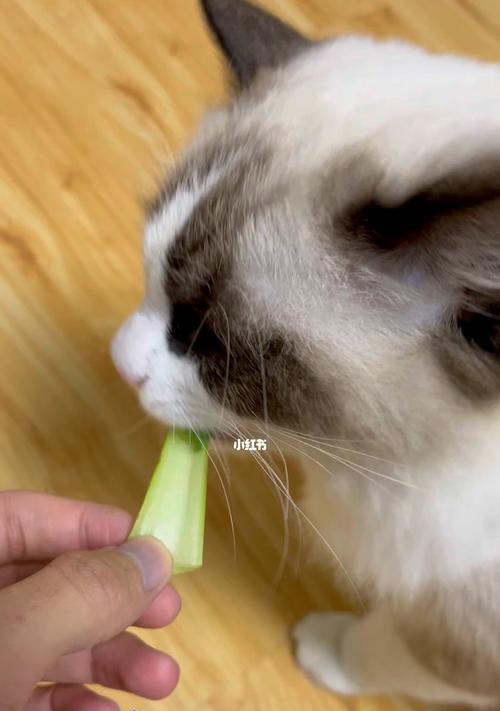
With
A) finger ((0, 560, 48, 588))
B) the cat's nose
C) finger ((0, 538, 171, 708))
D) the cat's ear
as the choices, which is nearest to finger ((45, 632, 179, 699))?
finger ((0, 560, 48, 588))

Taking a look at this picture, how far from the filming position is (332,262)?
0.60 m

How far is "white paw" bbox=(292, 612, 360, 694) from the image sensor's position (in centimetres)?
107

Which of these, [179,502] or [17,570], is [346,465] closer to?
[179,502]

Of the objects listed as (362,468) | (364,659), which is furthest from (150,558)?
(364,659)

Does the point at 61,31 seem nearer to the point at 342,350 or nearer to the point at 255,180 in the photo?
the point at 255,180

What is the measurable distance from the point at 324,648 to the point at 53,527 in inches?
17.5

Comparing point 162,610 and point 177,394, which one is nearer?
point 177,394

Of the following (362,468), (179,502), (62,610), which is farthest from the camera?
(179,502)

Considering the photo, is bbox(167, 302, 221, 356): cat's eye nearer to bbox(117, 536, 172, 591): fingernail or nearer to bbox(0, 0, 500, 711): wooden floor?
bbox(117, 536, 172, 591): fingernail

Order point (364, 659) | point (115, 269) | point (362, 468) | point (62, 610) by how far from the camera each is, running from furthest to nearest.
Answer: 1. point (115, 269)
2. point (364, 659)
3. point (362, 468)
4. point (62, 610)

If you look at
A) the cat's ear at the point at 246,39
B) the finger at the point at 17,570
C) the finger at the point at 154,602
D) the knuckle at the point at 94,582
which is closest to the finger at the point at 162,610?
the finger at the point at 154,602

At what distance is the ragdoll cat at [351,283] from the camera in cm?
55

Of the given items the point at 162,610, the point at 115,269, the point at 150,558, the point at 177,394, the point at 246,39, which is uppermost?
the point at 246,39

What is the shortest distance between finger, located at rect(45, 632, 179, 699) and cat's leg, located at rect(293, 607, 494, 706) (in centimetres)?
25
